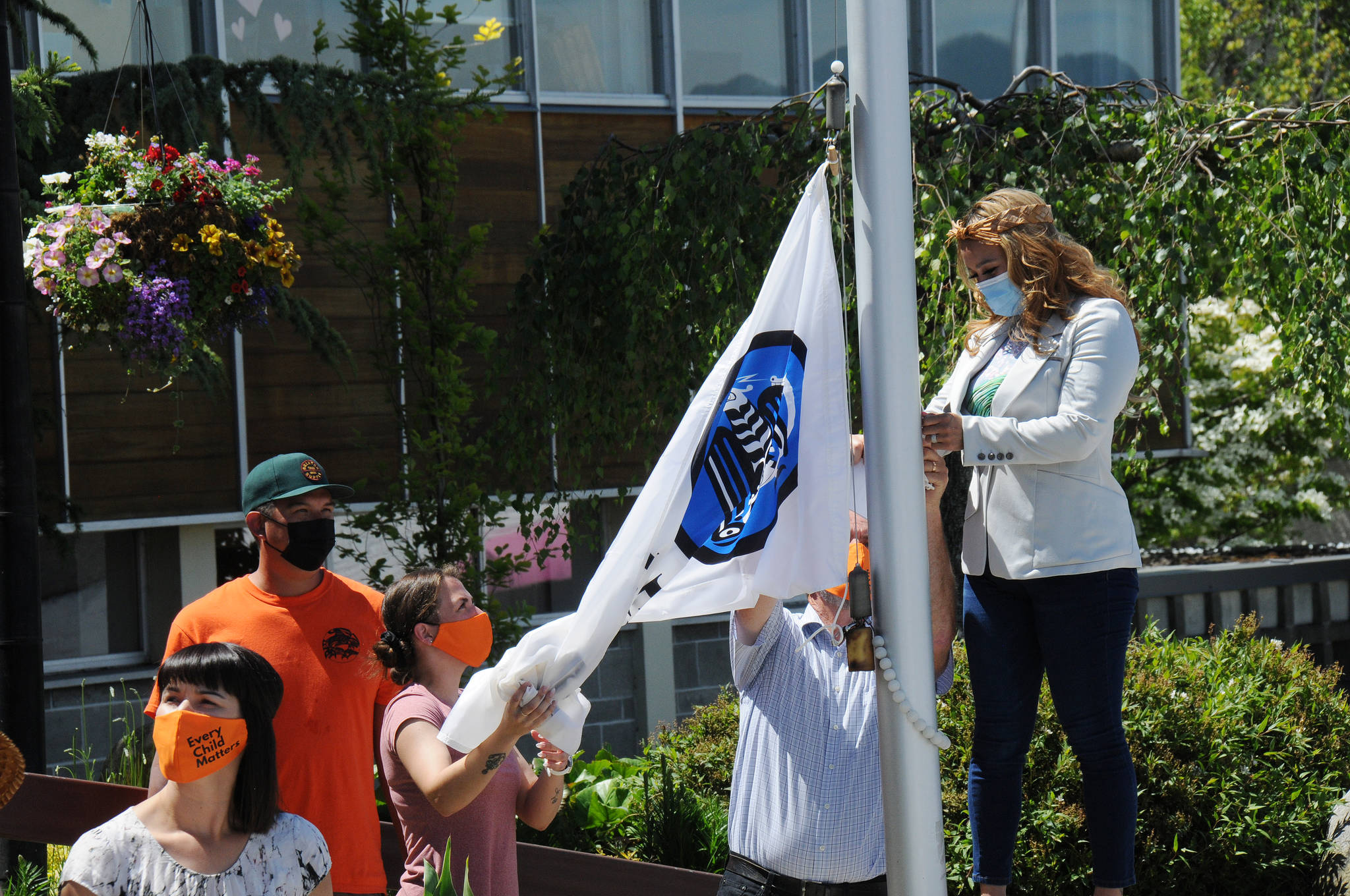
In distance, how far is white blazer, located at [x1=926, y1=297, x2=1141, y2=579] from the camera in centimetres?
250

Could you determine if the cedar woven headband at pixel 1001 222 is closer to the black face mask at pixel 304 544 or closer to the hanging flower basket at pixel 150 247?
the black face mask at pixel 304 544

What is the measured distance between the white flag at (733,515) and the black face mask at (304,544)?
102 cm

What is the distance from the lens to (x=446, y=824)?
8.33 ft

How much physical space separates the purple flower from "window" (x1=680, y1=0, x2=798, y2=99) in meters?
4.85

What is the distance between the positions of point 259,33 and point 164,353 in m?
3.73

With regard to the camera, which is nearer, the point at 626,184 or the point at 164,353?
the point at 164,353

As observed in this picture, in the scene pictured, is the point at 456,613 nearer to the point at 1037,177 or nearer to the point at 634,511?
the point at 634,511

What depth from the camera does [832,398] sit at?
84.4 inches

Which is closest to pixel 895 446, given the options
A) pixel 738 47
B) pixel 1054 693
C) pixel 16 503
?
pixel 1054 693

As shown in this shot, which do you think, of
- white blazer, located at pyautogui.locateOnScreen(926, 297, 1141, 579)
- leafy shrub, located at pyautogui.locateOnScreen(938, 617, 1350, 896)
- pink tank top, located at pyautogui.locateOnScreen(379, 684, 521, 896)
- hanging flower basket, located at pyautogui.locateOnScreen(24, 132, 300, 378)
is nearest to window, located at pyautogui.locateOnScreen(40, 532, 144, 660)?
hanging flower basket, located at pyautogui.locateOnScreen(24, 132, 300, 378)

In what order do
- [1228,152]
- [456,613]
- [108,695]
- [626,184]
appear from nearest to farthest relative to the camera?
[456,613], [1228,152], [626,184], [108,695]

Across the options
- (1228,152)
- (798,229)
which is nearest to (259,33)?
(1228,152)

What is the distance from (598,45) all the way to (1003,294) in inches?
235

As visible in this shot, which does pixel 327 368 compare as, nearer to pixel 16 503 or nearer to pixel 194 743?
pixel 16 503
